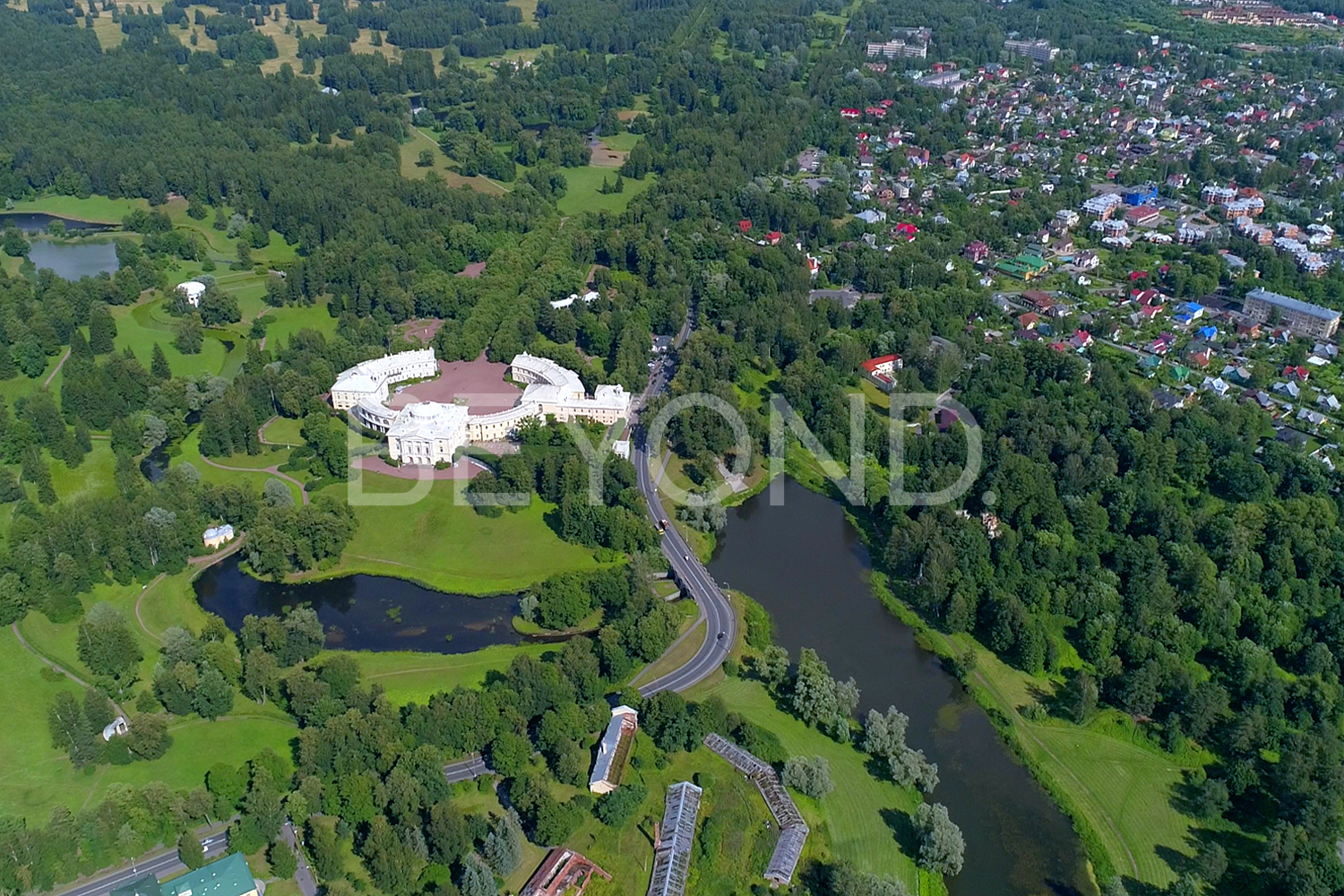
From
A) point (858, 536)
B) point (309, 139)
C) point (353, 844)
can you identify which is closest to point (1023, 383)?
point (858, 536)

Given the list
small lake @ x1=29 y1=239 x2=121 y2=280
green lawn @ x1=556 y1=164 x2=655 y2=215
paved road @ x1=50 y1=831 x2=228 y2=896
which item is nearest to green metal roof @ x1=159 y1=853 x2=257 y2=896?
paved road @ x1=50 y1=831 x2=228 y2=896

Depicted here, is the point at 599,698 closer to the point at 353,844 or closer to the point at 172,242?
the point at 353,844

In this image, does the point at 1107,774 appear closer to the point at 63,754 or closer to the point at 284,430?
the point at 63,754

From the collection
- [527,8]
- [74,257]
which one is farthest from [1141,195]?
[527,8]

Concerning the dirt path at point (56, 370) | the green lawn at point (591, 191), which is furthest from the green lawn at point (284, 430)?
the green lawn at point (591, 191)

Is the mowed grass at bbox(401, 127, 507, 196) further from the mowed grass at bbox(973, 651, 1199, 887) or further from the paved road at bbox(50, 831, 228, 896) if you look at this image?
the paved road at bbox(50, 831, 228, 896)
